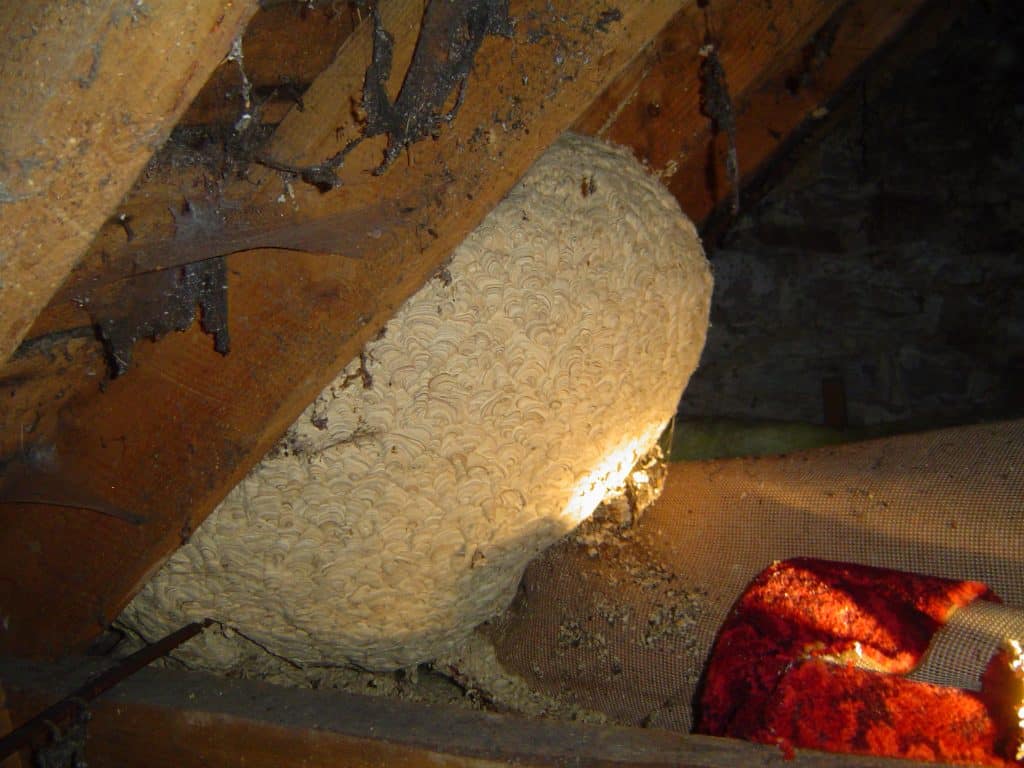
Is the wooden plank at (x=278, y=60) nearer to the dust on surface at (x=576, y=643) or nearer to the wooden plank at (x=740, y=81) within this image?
the wooden plank at (x=740, y=81)

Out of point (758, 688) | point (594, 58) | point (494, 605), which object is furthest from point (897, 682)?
point (594, 58)

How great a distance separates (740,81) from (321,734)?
1599 mm

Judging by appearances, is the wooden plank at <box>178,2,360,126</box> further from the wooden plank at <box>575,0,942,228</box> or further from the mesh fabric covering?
the mesh fabric covering

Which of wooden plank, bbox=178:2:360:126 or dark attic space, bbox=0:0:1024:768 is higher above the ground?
wooden plank, bbox=178:2:360:126

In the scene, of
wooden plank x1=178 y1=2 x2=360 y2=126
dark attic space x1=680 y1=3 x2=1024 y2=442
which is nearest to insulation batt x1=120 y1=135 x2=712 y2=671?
wooden plank x1=178 y1=2 x2=360 y2=126

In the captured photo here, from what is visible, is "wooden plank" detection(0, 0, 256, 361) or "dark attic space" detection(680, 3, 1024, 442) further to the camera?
"dark attic space" detection(680, 3, 1024, 442)

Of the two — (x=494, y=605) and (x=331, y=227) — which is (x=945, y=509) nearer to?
(x=494, y=605)

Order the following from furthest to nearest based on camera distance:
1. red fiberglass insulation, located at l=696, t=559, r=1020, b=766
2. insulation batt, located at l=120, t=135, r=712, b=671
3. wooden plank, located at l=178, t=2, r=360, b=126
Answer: insulation batt, located at l=120, t=135, r=712, b=671 → red fiberglass insulation, located at l=696, t=559, r=1020, b=766 → wooden plank, located at l=178, t=2, r=360, b=126

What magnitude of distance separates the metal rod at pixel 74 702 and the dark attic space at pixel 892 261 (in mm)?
2364

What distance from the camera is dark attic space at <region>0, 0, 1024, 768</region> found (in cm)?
100

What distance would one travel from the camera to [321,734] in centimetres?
121

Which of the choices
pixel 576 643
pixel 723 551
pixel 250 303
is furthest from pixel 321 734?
pixel 723 551

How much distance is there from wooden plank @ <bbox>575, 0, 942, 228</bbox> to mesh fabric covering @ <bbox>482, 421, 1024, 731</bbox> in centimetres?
82

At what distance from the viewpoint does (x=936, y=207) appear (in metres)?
3.19
